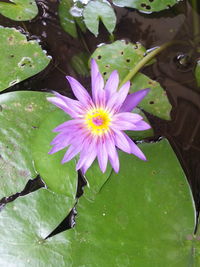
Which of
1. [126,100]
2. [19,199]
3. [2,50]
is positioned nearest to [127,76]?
[126,100]

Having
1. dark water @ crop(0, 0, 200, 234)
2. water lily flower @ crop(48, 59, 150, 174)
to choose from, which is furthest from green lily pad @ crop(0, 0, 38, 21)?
water lily flower @ crop(48, 59, 150, 174)

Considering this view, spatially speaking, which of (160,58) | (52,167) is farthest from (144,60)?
(52,167)

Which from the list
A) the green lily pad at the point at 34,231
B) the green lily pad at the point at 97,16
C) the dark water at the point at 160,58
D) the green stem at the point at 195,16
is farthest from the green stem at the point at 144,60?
the green lily pad at the point at 34,231

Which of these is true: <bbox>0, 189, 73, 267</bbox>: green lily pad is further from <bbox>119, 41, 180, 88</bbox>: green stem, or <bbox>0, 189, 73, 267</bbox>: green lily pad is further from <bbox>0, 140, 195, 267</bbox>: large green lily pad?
<bbox>119, 41, 180, 88</bbox>: green stem

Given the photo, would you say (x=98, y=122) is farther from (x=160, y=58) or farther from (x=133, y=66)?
(x=160, y=58)

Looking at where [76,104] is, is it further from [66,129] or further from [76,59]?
[76,59]

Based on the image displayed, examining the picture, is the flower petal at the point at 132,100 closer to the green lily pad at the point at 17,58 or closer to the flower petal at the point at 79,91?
the flower petal at the point at 79,91
